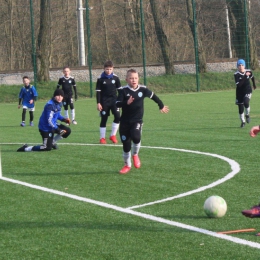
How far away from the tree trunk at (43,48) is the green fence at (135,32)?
62mm

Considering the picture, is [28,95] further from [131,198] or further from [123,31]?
[123,31]

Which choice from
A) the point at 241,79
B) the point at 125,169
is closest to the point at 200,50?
the point at 241,79

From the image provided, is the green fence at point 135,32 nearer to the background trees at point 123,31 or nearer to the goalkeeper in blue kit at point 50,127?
the background trees at point 123,31

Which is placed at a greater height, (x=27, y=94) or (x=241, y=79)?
(x=241, y=79)

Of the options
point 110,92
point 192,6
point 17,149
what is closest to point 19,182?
point 17,149

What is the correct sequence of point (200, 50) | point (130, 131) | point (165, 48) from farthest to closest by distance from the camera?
point (165, 48), point (200, 50), point (130, 131)

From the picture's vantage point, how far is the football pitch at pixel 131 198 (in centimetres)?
662

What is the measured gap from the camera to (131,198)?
8.99m

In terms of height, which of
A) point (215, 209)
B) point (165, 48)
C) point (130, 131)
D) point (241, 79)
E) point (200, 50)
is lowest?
point (215, 209)

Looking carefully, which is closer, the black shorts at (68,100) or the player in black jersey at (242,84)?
the player in black jersey at (242,84)

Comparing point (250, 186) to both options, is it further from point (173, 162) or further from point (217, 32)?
point (217, 32)

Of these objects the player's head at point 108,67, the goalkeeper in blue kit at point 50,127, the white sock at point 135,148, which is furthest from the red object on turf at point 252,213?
the player's head at point 108,67

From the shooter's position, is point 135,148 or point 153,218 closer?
point 153,218

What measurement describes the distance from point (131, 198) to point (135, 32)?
3831 centimetres
